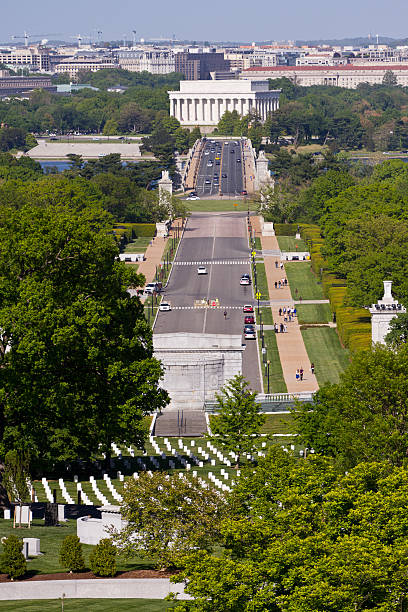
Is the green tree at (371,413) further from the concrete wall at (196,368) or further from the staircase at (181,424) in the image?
the concrete wall at (196,368)

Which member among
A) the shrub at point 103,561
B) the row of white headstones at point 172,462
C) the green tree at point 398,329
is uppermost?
the green tree at point 398,329

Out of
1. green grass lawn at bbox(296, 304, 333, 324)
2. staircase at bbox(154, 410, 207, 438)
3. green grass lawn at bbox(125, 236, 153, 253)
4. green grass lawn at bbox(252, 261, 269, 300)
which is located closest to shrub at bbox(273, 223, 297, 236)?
green grass lawn at bbox(125, 236, 153, 253)

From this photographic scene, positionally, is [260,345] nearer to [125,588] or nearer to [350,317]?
[350,317]

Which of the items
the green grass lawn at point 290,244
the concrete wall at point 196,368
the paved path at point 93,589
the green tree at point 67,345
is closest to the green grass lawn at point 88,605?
the paved path at point 93,589

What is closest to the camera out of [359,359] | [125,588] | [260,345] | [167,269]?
[125,588]

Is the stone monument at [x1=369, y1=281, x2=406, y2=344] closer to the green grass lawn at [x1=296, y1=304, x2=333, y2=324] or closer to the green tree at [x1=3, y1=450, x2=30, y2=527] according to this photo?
the green grass lawn at [x1=296, y1=304, x2=333, y2=324]

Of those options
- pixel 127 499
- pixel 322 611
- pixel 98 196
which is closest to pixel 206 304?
pixel 98 196

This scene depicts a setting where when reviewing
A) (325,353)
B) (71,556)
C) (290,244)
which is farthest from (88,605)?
(290,244)
